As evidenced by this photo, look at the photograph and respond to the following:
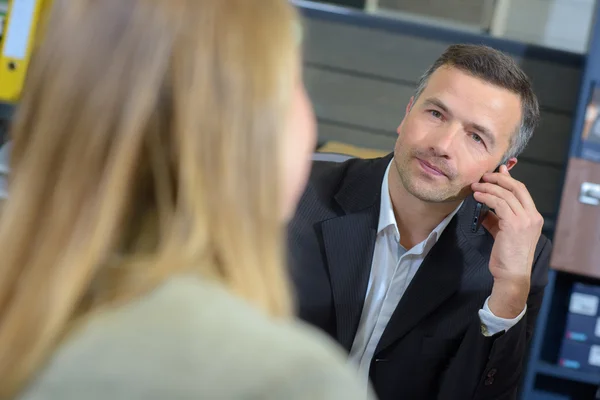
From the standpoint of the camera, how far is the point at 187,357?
56 cm

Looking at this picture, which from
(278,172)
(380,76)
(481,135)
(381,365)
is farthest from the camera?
(380,76)

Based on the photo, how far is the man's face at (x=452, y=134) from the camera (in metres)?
1.58

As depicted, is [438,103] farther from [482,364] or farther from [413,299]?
[482,364]

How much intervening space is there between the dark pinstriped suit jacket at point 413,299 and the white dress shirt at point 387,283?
2cm

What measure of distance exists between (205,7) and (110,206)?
19 centimetres

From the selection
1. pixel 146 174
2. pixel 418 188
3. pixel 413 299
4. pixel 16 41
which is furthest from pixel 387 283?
pixel 16 41

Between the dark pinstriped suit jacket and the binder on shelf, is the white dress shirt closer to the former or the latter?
the dark pinstriped suit jacket

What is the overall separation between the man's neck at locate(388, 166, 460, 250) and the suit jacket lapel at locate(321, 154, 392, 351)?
0.04 m

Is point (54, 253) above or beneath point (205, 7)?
beneath

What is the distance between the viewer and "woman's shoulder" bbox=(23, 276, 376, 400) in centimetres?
56

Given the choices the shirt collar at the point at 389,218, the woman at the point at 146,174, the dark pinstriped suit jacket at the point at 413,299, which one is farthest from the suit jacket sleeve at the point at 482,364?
the woman at the point at 146,174

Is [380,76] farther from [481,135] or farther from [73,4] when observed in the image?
[73,4]

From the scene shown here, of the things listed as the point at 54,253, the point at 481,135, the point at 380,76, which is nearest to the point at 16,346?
the point at 54,253

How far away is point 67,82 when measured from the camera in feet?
2.12
